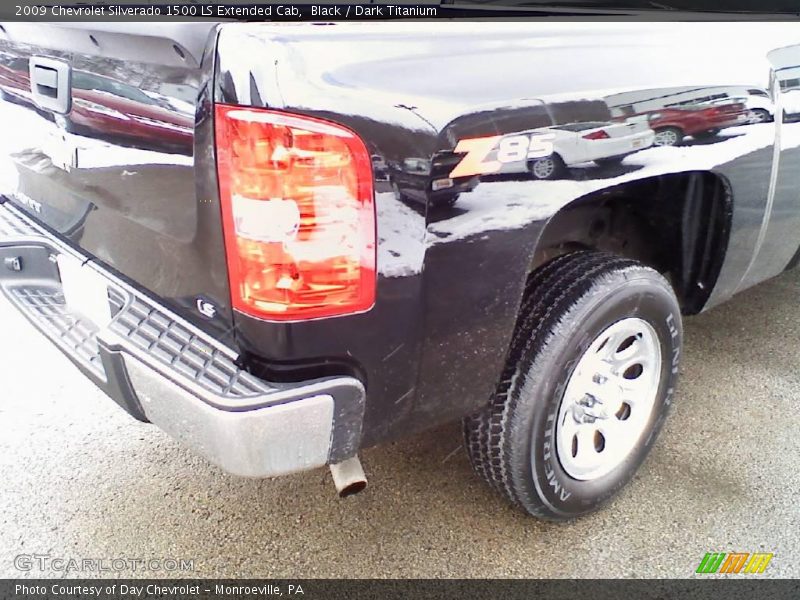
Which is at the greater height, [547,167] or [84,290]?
[547,167]

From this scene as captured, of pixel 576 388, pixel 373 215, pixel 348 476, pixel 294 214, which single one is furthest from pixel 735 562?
pixel 294 214

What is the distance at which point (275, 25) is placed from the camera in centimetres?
140

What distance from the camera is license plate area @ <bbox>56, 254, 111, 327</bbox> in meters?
1.85

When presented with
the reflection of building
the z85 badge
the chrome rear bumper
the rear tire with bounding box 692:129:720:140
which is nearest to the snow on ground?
the z85 badge

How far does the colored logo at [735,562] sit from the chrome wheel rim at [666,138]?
1266 mm

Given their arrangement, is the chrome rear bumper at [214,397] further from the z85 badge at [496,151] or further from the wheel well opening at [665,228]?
the wheel well opening at [665,228]

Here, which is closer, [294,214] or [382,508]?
[294,214]

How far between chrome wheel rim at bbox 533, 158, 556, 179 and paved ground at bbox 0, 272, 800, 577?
1.18 m

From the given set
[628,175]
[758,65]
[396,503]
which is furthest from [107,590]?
[758,65]

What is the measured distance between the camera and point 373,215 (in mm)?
1423

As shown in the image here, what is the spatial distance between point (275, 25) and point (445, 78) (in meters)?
0.38

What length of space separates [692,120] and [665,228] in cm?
57

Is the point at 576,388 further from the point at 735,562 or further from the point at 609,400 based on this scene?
the point at 735,562

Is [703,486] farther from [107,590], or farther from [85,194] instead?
[85,194]
